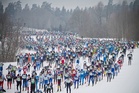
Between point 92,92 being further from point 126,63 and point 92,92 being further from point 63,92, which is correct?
point 126,63

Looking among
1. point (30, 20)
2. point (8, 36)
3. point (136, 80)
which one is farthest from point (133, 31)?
point (30, 20)

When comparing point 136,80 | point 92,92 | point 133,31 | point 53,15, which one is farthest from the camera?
point 53,15

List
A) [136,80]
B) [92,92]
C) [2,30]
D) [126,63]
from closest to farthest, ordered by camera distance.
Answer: [92,92], [136,80], [126,63], [2,30]

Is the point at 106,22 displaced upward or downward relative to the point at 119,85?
upward

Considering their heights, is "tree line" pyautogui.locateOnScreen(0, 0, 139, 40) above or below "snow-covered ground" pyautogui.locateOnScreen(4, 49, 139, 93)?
above

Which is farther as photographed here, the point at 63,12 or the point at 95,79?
the point at 63,12

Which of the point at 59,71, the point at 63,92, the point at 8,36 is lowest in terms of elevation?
the point at 63,92

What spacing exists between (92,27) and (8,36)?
3570cm

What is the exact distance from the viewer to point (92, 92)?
1440 centimetres

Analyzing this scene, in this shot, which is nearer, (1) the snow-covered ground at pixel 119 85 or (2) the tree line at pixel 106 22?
(1) the snow-covered ground at pixel 119 85

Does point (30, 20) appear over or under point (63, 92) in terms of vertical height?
over

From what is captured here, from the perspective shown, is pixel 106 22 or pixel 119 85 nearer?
pixel 119 85

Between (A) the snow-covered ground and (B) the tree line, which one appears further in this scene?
(B) the tree line

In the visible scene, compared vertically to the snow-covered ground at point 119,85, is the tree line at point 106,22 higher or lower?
higher
